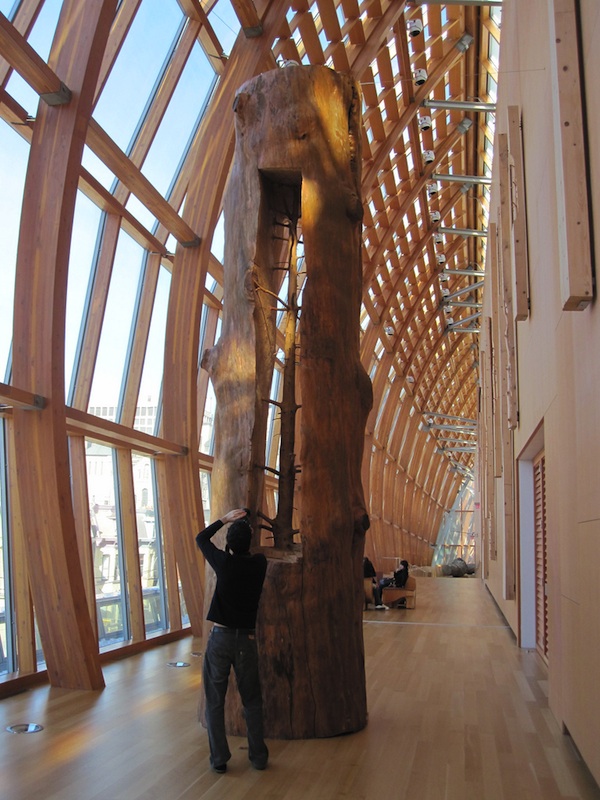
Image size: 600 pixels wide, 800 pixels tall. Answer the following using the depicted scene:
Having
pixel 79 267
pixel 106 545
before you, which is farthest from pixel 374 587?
pixel 79 267

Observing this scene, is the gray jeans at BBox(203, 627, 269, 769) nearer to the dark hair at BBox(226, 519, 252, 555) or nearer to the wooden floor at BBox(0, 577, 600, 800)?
the wooden floor at BBox(0, 577, 600, 800)

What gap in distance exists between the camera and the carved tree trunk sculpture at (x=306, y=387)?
4.97m

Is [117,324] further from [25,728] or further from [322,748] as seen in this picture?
[322,748]

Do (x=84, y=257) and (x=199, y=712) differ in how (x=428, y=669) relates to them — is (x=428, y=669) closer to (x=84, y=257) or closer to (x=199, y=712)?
(x=199, y=712)

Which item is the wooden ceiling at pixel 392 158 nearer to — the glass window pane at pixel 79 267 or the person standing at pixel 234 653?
the glass window pane at pixel 79 267

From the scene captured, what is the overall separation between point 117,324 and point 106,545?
8.90 ft

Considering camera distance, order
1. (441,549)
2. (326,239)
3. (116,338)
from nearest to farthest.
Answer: (326,239) → (116,338) → (441,549)

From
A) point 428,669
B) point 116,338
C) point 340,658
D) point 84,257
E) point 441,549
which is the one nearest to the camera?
point 340,658

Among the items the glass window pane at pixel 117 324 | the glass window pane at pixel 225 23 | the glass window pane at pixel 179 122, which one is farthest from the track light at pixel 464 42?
the glass window pane at pixel 117 324

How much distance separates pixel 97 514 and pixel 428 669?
400cm

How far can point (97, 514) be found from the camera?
Answer: 348 inches

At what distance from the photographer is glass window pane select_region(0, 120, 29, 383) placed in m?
6.83

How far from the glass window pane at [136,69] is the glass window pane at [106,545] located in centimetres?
363

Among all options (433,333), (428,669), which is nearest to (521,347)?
(428,669)
